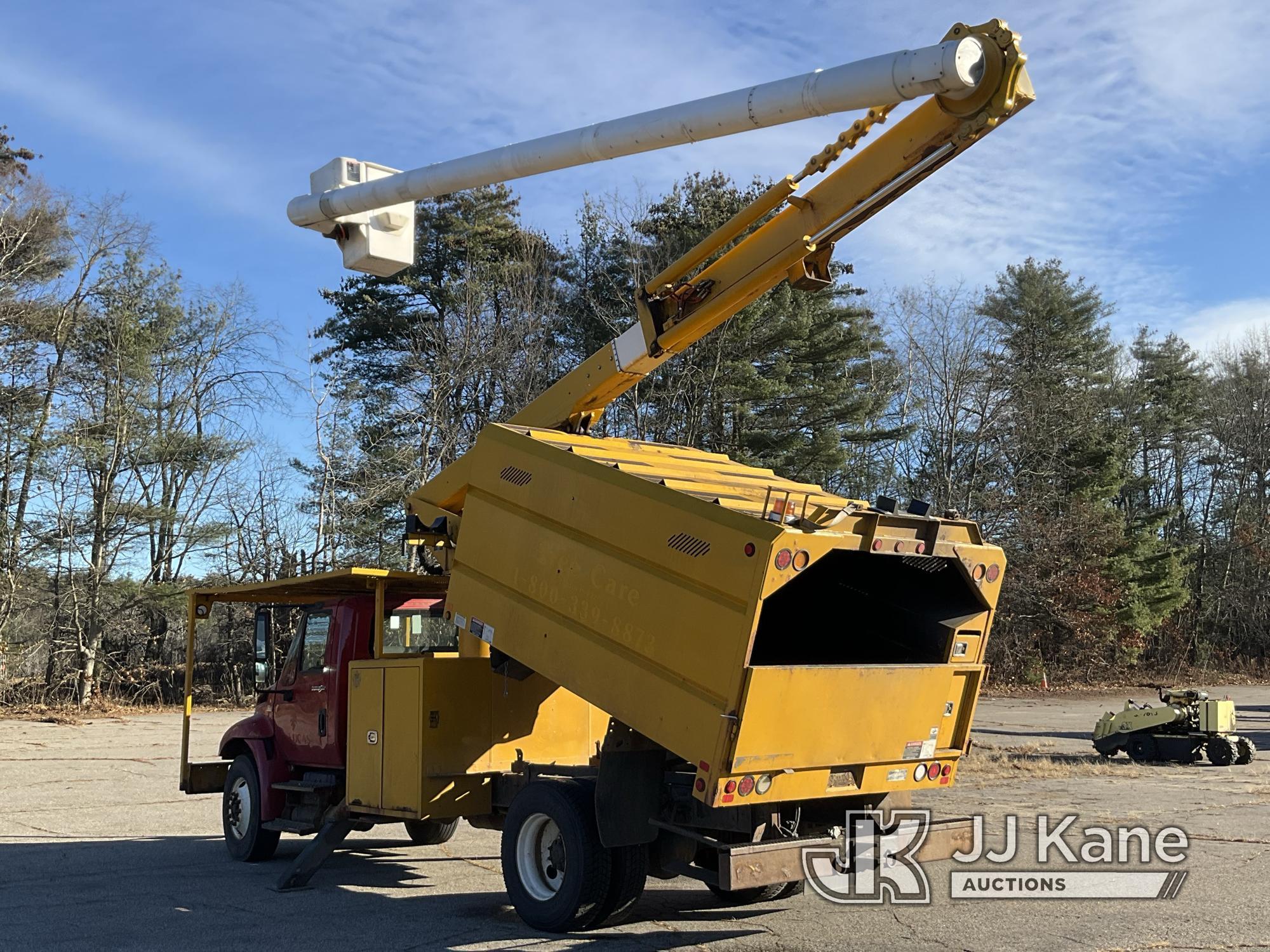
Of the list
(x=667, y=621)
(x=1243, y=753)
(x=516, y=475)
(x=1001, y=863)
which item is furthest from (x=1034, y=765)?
(x=667, y=621)

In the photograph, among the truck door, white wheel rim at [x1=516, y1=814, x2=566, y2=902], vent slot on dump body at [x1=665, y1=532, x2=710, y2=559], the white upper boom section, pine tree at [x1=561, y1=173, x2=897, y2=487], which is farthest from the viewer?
pine tree at [x1=561, y1=173, x2=897, y2=487]

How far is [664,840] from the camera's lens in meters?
7.02

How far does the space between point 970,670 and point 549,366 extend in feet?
93.9

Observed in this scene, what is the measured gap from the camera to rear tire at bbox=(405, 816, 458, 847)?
34.6ft

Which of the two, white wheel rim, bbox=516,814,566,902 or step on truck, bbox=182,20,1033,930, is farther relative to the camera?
white wheel rim, bbox=516,814,566,902

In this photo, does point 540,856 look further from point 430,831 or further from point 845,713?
point 430,831

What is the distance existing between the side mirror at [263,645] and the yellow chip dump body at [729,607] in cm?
278

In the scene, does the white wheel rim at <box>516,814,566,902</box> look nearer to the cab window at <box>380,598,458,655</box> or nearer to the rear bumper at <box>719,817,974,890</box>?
the rear bumper at <box>719,817,974,890</box>

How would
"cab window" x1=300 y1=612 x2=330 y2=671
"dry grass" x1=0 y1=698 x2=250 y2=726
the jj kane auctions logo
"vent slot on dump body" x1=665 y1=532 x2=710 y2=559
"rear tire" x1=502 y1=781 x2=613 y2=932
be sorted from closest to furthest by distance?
"vent slot on dump body" x1=665 y1=532 x2=710 y2=559 < "rear tire" x1=502 y1=781 x2=613 y2=932 < the jj kane auctions logo < "cab window" x1=300 y1=612 x2=330 y2=671 < "dry grass" x1=0 y1=698 x2=250 y2=726

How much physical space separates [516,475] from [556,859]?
8.37 feet

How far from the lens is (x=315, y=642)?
10.1m

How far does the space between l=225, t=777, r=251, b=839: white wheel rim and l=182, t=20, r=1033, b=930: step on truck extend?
0.67m

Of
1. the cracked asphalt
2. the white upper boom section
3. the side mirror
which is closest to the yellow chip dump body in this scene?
the cracked asphalt

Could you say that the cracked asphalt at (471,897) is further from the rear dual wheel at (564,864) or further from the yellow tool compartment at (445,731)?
the yellow tool compartment at (445,731)
